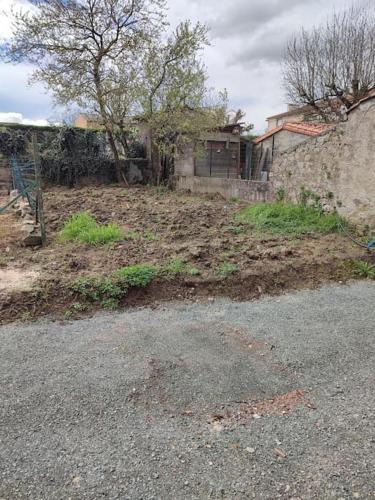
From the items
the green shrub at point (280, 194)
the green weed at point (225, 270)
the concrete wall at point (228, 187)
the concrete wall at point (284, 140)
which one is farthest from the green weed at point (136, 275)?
the concrete wall at point (284, 140)

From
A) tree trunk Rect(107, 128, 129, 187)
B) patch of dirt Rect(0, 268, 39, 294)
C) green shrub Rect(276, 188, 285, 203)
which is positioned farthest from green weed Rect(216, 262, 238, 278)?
tree trunk Rect(107, 128, 129, 187)

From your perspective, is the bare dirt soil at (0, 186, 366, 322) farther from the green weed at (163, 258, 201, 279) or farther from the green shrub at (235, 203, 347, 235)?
the green shrub at (235, 203, 347, 235)

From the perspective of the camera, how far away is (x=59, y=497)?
5.31 ft

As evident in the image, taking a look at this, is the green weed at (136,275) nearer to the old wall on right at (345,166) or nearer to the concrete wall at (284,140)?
the old wall on right at (345,166)

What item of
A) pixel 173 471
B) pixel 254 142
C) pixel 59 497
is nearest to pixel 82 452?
pixel 59 497

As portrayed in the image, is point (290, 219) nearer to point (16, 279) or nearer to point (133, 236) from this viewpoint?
point (133, 236)

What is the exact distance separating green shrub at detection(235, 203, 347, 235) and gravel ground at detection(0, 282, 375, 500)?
293 centimetres

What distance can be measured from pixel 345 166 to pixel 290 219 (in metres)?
1.35

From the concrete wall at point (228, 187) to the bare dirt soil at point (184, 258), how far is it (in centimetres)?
229

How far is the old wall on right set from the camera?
5773 millimetres

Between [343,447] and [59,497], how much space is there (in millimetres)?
1478

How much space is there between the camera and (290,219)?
6.86 meters

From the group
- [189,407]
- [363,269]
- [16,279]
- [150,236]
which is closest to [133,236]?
[150,236]

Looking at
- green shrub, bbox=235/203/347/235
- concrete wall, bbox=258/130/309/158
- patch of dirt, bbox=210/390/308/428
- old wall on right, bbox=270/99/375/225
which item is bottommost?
patch of dirt, bbox=210/390/308/428
